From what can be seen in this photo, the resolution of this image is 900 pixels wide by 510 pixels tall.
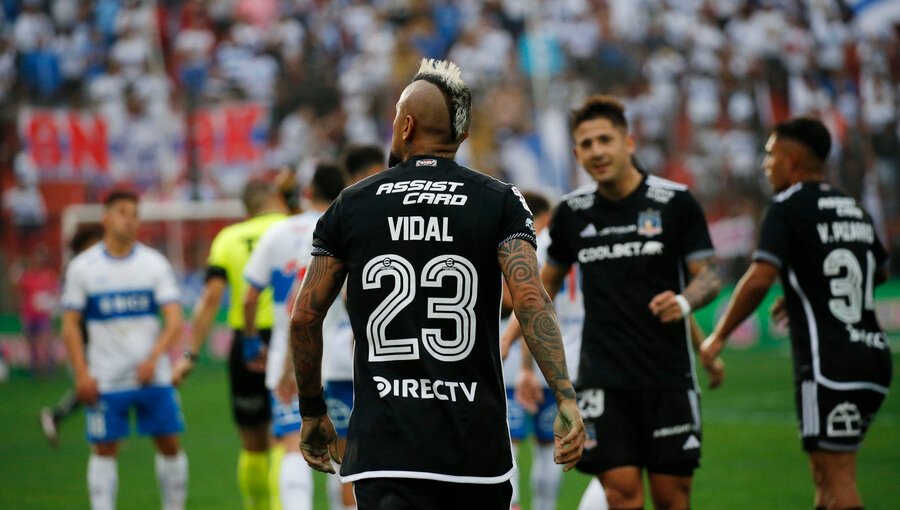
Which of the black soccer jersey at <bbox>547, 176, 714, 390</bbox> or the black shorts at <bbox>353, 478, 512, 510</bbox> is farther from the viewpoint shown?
the black soccer jersey at <bbox>547, 176, 714, 390</bbox>

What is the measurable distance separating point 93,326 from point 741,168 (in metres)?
15.0

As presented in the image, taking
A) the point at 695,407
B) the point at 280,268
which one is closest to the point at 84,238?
the point at 280,268

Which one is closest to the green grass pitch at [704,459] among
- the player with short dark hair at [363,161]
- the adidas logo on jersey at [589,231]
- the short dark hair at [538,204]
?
the short dark hair at [538,204]

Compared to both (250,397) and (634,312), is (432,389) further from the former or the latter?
(250,397)

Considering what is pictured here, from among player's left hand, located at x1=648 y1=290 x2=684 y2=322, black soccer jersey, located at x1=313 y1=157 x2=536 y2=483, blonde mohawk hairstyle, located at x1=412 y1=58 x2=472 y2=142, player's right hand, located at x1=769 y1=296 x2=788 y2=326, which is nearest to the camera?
black soccer jersey, located at x1=313 y1=157 x2=536 y2=483

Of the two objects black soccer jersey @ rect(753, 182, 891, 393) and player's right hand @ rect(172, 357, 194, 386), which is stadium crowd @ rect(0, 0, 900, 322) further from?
black soccer jersey @ rect(753, 182, 891, 393)

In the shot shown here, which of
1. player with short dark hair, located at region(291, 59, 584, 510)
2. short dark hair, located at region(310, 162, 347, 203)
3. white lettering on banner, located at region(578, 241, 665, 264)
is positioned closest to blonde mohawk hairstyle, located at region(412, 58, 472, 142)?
player with short dark hair, located at region(291, 59, 584, 510)

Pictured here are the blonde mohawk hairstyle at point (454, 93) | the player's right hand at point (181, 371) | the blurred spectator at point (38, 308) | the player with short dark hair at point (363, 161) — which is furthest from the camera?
the blurred spectator at point (38, 308)

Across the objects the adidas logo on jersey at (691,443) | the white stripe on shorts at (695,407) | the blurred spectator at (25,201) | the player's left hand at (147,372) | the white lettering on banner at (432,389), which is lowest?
the adidas logo on jersey at (691,443)

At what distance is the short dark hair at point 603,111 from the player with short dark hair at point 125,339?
4023mm

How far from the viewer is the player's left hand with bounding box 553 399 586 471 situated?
13.8 ft

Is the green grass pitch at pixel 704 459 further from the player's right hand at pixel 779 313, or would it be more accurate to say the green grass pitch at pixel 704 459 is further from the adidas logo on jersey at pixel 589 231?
the adidas logo on jersey at pixel 589 231

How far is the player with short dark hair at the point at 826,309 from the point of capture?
6344 millimetres

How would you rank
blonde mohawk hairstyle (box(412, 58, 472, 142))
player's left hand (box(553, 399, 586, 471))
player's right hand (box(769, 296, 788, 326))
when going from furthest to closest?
player's right hand (box(769, 296, 788, 326)) → blonde mohawk hairstyle (box(412, 58, 472, 142)) → player's left hand (box(553, 399, 586, 471))
